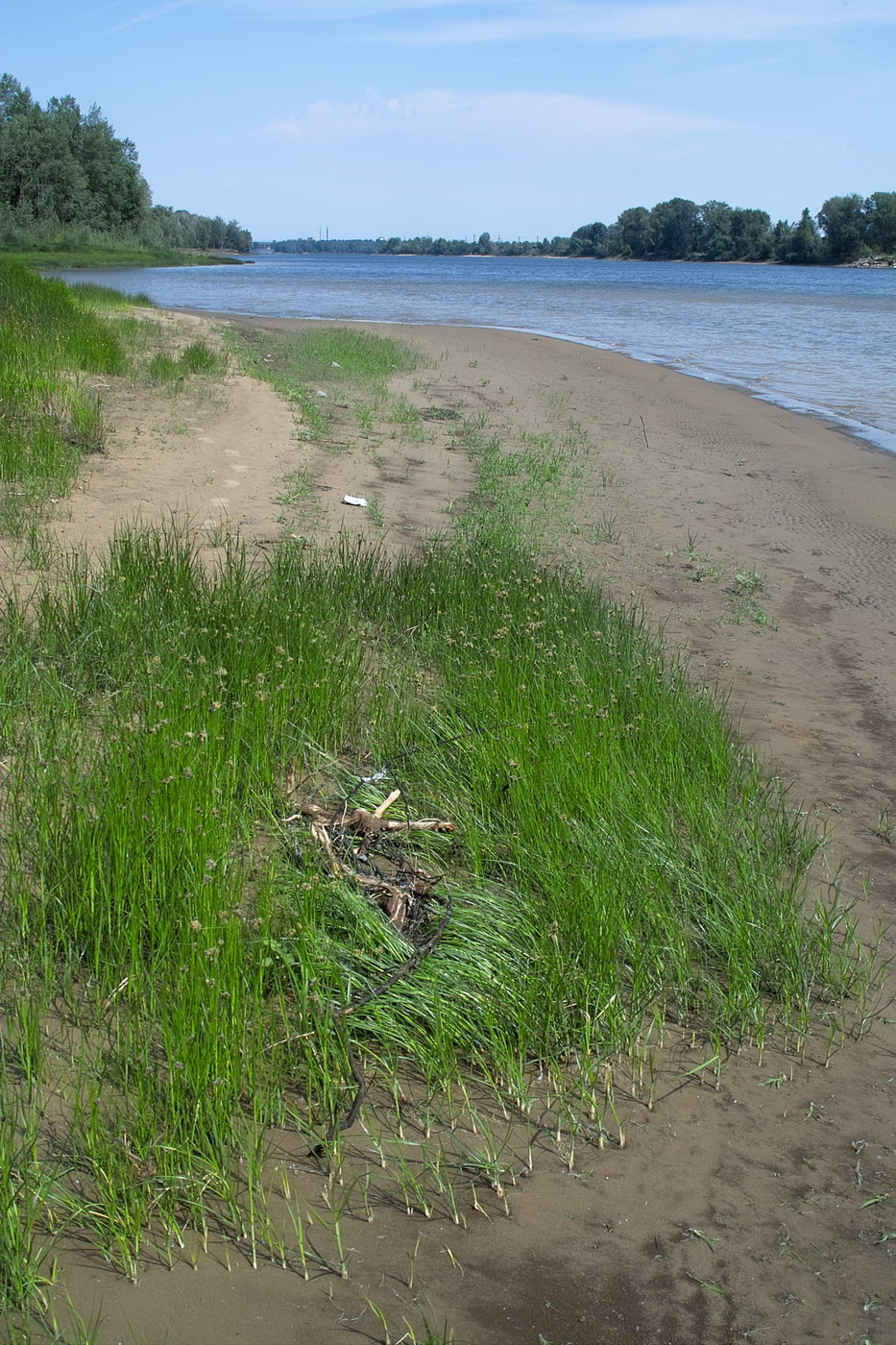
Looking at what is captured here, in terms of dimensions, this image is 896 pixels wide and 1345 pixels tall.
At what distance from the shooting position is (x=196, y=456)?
926 centimetres

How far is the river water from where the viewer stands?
2116 cm

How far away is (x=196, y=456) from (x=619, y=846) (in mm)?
6799

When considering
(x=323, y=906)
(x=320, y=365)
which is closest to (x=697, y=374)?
(x=320, y=365)

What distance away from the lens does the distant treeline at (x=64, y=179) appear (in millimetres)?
66688

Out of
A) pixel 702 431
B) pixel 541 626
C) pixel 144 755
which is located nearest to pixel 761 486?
pixel 702 431

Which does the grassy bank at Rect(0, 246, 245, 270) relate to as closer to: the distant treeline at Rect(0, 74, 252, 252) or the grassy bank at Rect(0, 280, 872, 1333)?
the distant treeline at Rect(0, 74, 252, 252)

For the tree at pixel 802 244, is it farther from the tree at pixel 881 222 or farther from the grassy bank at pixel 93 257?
the grassy bank at pixel 93 257

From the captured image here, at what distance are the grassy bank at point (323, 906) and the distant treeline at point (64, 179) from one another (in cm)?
6589

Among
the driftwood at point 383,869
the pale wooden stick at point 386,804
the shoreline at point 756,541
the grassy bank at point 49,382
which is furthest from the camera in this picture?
the grassy bank at point 49,382

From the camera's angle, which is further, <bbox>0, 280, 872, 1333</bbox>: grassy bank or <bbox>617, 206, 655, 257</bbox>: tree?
<bbox>617, 206, 655, 257</bbox>: tree

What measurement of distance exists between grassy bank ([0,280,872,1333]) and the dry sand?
13 centimetres

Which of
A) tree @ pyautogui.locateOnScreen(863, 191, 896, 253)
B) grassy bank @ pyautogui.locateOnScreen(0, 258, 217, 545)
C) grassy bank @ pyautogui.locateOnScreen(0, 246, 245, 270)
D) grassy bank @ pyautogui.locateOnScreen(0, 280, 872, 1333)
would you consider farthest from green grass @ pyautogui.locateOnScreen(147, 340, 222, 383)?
tree @ pyautogui.locateOnScreen(863, 191, 896, 253)

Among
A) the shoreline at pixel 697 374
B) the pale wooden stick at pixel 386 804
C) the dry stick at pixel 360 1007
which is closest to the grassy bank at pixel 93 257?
the shoreline at pixel 697 374

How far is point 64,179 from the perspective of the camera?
69750 mm
